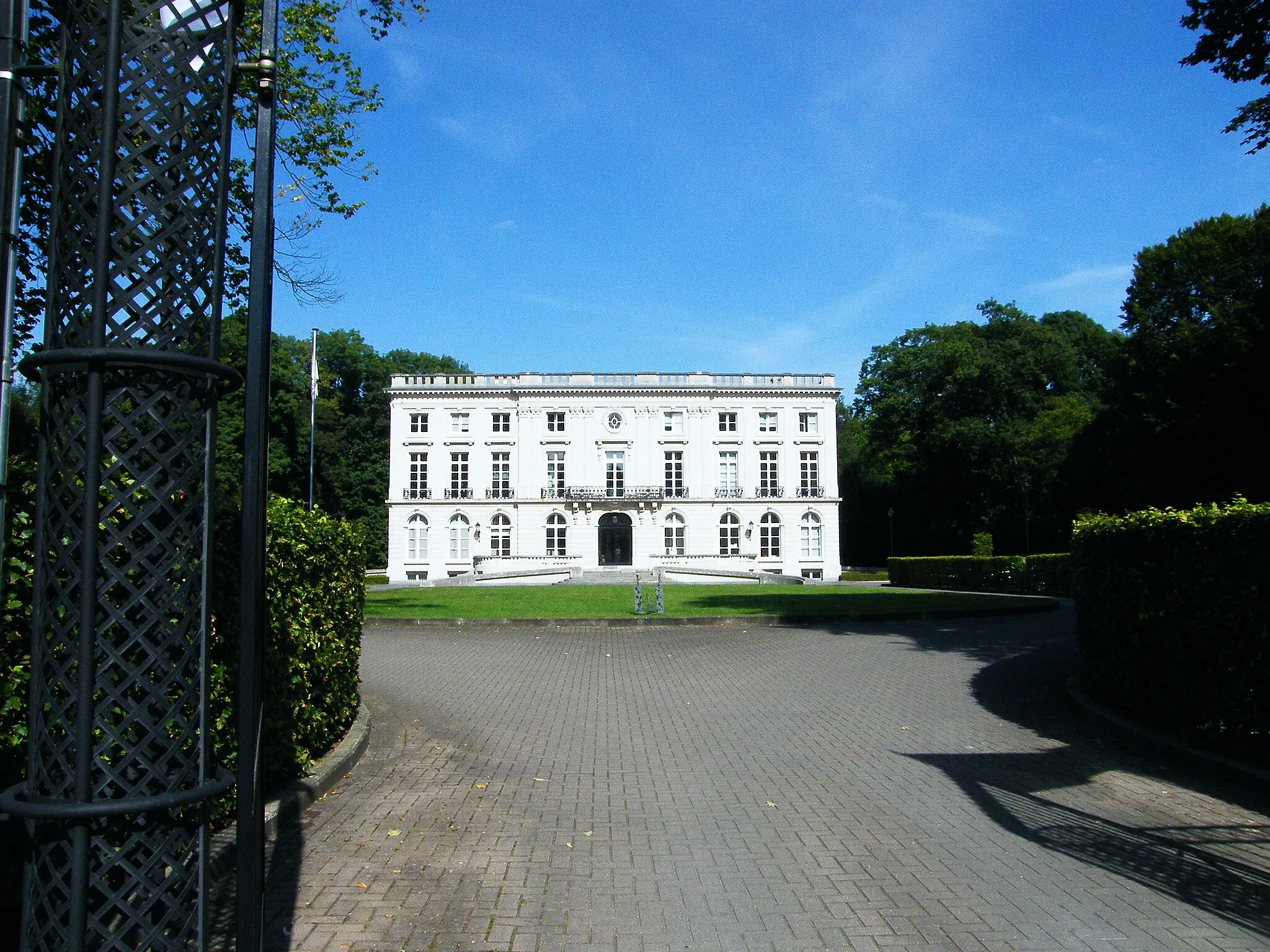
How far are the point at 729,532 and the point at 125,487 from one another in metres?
55.8

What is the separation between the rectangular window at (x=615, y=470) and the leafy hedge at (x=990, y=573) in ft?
57.5

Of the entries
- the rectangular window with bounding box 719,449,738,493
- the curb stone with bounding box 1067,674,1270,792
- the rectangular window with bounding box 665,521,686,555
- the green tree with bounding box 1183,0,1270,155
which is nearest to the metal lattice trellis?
the curb stone with bounding box 1067,674,1270,792

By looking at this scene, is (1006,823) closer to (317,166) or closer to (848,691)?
(848,691)

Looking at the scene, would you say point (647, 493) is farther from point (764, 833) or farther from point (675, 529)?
point (764, 833)

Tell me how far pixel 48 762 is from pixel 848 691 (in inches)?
424

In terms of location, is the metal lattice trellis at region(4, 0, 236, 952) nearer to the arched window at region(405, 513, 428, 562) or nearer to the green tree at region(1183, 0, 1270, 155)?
the green tree at region(1183, 0, 1270, 155)

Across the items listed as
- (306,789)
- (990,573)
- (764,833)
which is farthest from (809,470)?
(306,789)

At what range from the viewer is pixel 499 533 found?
5694cm

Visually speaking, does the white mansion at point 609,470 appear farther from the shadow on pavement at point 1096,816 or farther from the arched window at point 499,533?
the shadow on pavement at point 1096,816

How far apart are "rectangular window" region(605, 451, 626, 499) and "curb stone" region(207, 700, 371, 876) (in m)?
48.0

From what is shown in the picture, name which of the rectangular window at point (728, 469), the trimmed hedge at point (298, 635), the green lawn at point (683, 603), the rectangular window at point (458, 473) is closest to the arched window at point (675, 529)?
the rectangular window at point (728, 469)

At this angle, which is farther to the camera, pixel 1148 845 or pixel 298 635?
pixel 298 635

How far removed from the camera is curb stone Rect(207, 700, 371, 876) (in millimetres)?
5324

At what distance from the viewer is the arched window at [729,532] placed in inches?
2247
